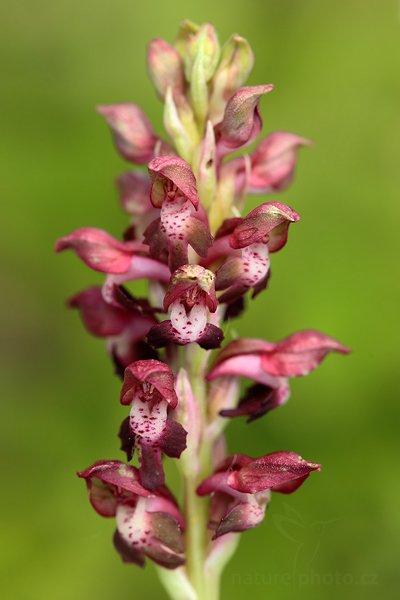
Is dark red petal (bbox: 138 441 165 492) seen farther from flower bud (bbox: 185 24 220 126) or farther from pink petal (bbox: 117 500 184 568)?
flower bud (bbox: 185 24 220 126)

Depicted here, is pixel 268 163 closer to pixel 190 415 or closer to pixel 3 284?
pixel 190 415

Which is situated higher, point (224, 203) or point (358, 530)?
point (224, 203)

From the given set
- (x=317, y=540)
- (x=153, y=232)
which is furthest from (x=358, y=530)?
(x=153, y=232)

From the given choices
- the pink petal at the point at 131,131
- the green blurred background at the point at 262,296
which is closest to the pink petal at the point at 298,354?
the pink petal at the point at 131,131

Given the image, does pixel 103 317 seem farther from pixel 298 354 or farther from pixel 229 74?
pixel 229 74

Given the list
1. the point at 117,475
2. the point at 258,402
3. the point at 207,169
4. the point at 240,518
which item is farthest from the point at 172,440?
the point at 207,169

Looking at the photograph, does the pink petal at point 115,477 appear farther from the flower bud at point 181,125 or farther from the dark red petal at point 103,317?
the flower bud at point 181,125
